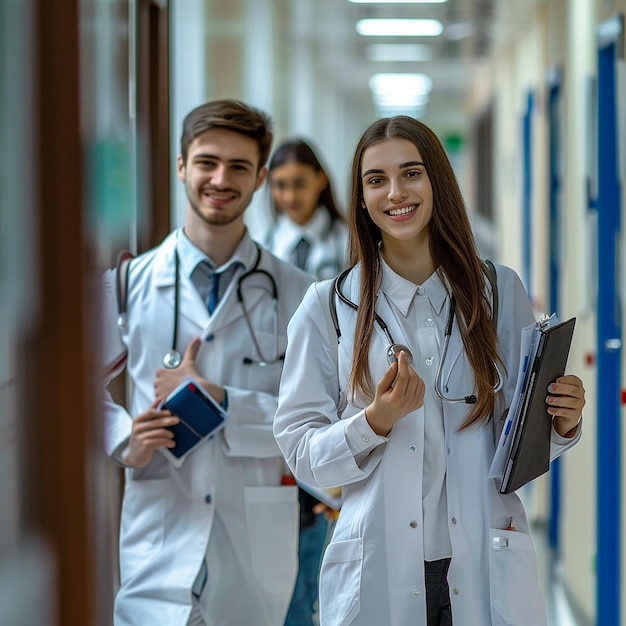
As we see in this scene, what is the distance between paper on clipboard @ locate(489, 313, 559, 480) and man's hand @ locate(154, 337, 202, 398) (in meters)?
0.82

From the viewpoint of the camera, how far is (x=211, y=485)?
2.50 m

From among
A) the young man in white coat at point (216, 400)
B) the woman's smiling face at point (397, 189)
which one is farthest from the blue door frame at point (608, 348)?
the woman's smiling face at point (397, 189)

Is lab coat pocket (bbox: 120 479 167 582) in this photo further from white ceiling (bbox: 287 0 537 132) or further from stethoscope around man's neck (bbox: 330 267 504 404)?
white ceiling (bbox: 287 0 537 132)

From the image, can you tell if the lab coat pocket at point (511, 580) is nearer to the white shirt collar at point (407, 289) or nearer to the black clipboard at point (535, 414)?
the black clipboard at point (535, 414)

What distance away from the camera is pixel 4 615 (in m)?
1.56

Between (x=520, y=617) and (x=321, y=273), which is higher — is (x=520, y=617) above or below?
below

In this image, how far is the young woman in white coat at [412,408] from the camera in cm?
192

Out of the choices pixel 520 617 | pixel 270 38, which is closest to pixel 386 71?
pixel 270 38

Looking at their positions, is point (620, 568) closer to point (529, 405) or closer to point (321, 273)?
point (321, 273)

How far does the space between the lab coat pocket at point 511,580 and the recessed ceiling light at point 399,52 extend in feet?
23.7

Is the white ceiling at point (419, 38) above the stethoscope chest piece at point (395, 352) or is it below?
above

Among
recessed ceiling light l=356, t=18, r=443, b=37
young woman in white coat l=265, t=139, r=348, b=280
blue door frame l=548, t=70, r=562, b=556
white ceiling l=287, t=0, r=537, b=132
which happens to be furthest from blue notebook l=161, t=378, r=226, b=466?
recessed ceiling light l=356, t=18, r=443, b=37

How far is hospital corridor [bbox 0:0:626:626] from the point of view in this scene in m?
1.62

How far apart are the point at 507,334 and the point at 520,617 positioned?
525 mm
